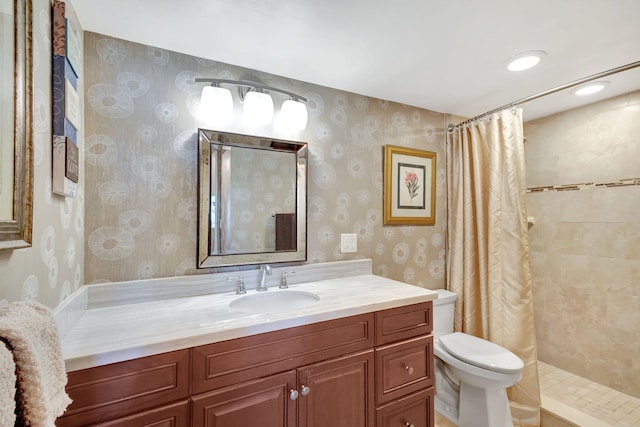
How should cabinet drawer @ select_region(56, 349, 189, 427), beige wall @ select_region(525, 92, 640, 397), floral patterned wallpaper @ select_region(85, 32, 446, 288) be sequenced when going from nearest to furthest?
1. cabinet drawer @ select_region(56, 349, 189, 427)
2. floral patterned wallpaper @ select_region(85, 32, 446, 288)
3. beige wall @ select_region(525, 92, 640, 397)

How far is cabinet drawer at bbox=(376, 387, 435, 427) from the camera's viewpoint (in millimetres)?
1316

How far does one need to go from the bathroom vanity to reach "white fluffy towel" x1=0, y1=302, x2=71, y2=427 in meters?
0.32

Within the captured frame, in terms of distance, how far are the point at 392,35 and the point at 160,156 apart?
120cm

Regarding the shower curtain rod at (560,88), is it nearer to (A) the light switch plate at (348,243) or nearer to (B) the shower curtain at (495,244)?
(B) the shower curtain at (495,244)

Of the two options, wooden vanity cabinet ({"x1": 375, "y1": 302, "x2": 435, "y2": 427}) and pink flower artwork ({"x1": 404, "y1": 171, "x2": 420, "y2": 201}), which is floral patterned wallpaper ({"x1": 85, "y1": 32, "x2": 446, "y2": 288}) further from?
wooden vanity cabinet ({"x1": 375, "y1": 302, "x2": 435, "y2": 427})

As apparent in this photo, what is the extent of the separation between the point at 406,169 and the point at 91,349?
193 centimetres

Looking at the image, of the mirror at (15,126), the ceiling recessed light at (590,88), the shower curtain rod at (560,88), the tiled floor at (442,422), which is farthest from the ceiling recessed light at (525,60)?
the tiled floor at (442,422)

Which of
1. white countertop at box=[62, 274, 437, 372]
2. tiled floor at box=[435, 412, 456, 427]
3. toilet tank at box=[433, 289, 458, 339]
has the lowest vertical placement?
tiled floor at box=[435, 412, 456, 427]

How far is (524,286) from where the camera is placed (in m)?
1.78

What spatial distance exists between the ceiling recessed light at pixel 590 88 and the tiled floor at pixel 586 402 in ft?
6.52

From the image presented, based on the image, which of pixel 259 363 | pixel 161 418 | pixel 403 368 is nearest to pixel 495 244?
pixel 403 368

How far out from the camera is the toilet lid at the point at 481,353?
1.54 metres

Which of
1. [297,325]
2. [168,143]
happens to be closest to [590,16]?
[297,325]

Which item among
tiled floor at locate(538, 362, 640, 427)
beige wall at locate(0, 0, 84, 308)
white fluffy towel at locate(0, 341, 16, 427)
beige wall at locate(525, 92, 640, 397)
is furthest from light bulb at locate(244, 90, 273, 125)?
tiled floor at locate(538, 362, 640, 427)
